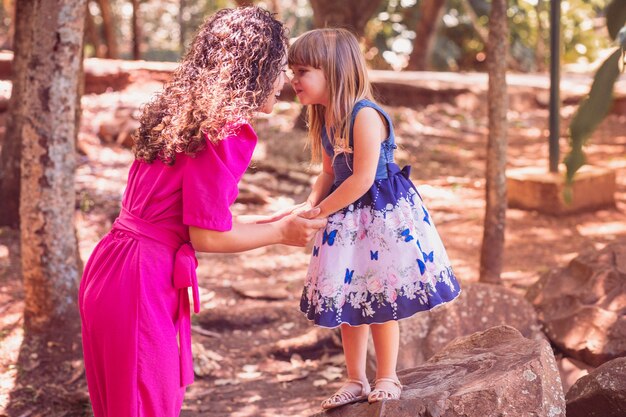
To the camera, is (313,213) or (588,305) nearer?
(313,213)

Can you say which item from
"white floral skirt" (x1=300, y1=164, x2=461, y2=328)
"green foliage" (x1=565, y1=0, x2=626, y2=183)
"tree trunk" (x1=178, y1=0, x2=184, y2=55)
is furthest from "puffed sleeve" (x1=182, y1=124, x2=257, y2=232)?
"tree trunk" (x1=178, y1=0, x2=184, y2=55)

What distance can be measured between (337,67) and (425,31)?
38.9 ft

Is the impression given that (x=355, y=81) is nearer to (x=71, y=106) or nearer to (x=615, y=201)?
(x=71, y=106)

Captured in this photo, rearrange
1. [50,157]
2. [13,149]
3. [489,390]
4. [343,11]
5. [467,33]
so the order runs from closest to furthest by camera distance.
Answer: [489,390] → [50,157] → [13,149] → [343,11] → [467,33]

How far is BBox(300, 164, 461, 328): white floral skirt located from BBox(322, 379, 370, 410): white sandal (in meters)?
0.31

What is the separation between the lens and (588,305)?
14.9ft

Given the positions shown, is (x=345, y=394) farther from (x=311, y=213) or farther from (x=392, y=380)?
(x=311, y=213)

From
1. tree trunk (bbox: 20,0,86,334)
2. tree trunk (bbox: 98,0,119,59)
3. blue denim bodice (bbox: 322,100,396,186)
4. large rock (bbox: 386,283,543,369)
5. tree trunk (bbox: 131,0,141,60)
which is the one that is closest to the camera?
blue denim bodice (bbox: 322,100,396,186)

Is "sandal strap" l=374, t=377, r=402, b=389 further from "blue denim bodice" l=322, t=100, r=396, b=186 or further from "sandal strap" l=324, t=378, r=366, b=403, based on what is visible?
"blue denim bodice" l=322, t=100, r=396, b=186

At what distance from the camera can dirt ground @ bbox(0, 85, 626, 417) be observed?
4.68 metres

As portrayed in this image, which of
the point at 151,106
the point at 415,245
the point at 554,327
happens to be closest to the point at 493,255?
the point at 554,327

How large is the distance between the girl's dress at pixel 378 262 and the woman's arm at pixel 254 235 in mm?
181

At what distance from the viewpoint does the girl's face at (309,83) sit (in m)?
2.89

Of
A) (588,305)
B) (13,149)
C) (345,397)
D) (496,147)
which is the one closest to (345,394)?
(345,397)
